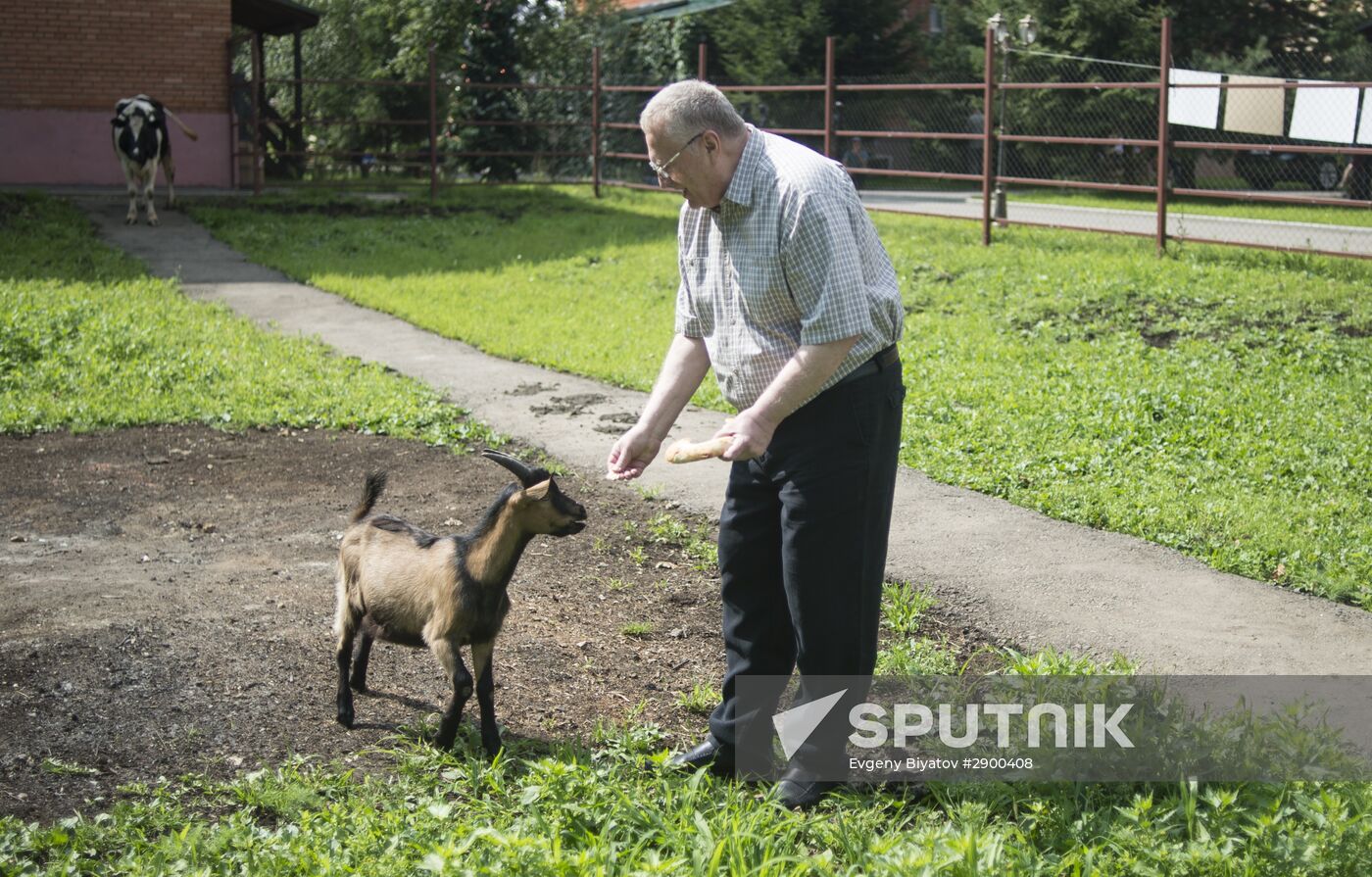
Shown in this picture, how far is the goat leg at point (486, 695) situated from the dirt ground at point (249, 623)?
0.27 feet

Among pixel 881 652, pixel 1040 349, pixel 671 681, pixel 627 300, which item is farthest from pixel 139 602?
pixel 627 300

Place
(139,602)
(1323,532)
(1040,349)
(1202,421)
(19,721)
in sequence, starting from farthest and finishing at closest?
(1040,349) < (1202,421) < (1323,532) < (139,602) < (19,721)

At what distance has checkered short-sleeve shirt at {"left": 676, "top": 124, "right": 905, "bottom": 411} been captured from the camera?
3395 mm

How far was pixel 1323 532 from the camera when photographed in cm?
608

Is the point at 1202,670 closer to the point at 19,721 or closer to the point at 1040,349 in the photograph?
the point at 19,721

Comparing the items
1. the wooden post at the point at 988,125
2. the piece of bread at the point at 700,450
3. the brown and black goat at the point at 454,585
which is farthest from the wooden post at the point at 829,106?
the piece of bread at the point at 700,450

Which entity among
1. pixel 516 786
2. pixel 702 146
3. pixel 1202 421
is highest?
pixel 702 146

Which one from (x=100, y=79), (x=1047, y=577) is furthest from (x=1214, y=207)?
(x=1047, y=577)

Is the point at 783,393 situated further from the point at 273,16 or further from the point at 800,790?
the point at 273,16

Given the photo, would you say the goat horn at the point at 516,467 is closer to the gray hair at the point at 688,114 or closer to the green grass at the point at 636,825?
the green grass at the point at 636,825

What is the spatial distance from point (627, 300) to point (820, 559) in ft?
31.5

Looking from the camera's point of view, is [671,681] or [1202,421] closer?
[671,681]

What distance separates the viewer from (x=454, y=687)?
4.04 m

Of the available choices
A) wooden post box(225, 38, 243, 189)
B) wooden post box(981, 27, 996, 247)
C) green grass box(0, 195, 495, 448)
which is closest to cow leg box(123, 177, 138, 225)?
wooden post box(225, 38, 243, 189)
